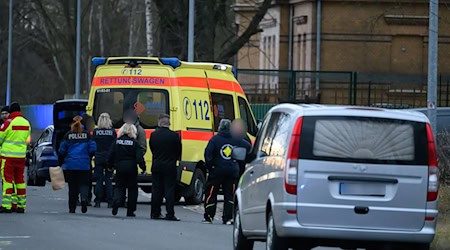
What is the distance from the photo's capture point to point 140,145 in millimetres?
22469

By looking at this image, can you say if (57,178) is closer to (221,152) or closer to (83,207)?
(83,207)

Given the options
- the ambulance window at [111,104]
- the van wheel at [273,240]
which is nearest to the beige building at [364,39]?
the ambulance window at [111,104]

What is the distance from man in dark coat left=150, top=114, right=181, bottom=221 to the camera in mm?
21109

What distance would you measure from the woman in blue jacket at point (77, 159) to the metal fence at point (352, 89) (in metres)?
14.9

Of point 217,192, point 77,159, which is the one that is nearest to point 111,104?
point 77,159

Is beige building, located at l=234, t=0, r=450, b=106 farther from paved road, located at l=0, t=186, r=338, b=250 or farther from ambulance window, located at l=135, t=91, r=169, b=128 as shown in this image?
paved road, located at l=0, t=186, r=338, b=250

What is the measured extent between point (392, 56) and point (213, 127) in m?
24.4

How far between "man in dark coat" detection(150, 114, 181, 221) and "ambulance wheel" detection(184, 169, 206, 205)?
338 cm

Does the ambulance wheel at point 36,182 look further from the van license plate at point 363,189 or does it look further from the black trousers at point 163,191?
the van license plate at point 363,189

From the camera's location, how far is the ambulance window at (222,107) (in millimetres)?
25953

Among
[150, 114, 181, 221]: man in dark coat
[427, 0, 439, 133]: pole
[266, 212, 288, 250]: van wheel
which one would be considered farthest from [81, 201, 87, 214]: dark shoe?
[266, 212, 288, 250]: van wheel

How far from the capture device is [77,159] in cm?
2194

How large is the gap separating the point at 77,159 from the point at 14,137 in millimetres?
1076

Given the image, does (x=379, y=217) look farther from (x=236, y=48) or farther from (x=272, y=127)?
(x=236, y=48)
